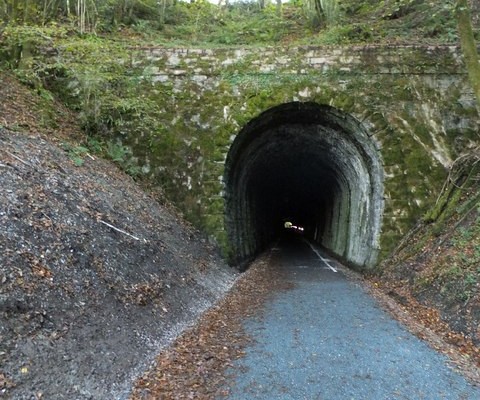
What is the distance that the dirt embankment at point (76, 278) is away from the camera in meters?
4.11

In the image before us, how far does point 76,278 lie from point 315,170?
1737 centimetres

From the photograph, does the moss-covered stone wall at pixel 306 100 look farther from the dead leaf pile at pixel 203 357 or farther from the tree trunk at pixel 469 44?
the dead leaf pile at pixel 203 357

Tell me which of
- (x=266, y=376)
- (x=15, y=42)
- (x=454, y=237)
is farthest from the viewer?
(x=15, y=42)

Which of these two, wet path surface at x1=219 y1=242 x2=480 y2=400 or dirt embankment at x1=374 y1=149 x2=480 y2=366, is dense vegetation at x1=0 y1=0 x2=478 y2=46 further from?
wet path surface at x1=219 y1=242 x2=480 y2=400

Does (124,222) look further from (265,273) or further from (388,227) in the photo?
(388,227)

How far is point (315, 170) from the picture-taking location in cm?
2153

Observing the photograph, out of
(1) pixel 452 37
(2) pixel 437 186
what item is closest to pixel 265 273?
(2) pixel 437 186

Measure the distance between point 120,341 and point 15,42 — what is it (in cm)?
983

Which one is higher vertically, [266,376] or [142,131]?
[142,131]

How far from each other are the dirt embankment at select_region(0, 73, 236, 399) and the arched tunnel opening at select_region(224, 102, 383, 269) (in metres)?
4.92

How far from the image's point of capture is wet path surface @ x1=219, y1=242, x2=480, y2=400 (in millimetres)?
4738

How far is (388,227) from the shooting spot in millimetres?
12344

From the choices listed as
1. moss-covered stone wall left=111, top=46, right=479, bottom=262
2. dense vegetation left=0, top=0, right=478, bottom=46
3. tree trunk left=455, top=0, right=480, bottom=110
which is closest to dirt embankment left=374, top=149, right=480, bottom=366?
moss-covered stone wall left=111, top=46, right=479, bottom=262

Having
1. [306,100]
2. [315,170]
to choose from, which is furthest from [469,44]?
[315,170]
